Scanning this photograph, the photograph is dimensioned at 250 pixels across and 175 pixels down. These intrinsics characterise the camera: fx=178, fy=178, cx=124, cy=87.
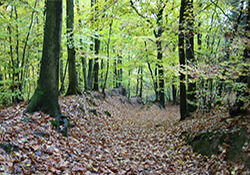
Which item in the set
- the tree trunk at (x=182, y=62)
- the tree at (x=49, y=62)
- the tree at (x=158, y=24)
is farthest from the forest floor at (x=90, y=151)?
the tree at (x=158, y=24)

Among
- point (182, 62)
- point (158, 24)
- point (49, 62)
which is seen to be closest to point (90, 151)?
point (49, 62)

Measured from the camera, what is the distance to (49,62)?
5.77m

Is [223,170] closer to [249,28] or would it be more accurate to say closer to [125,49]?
[249,28]

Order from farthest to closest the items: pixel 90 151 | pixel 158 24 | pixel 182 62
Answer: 1. pixel 158 24
2. pixel 182 62
3. pixel 90 151

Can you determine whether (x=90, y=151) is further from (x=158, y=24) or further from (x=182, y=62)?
(x=158, y=24)

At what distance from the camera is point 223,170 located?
14.6ft

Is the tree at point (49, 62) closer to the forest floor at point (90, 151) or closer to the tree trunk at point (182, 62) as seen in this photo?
the forest floor at point (90, 151)

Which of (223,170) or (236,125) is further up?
(236,125)

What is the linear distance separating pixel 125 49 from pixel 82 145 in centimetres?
1334

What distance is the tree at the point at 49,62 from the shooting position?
571cm

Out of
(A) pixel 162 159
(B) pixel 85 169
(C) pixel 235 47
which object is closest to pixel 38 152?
(B) pixel 85 169

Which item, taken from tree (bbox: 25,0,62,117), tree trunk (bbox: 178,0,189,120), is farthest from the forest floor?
tree trunk (bbox: 178,0,189,120)

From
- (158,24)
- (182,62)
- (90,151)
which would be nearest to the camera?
(90,151)

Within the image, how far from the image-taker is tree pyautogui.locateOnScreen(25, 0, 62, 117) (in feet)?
18.7
